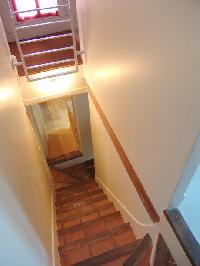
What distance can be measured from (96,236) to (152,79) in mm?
2033

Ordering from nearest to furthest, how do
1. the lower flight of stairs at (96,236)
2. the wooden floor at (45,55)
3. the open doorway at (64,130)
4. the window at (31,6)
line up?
the lower flight of stairs at (96,236)
the wooden floor at (45,55)
the window at (31,6)
the open doorway at (64,130)

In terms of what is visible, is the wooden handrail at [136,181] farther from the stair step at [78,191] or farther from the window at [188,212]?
the stair step at [78,191]

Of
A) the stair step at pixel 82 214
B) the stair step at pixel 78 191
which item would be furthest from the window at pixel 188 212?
the stair step at pixel 78 191

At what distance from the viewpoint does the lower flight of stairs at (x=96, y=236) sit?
103 inches

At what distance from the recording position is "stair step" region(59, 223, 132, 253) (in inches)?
119

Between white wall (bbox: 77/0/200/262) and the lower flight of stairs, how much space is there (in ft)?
2.24

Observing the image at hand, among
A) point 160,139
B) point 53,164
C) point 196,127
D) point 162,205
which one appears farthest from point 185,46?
point 53,164

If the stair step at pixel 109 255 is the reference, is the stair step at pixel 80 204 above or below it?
below

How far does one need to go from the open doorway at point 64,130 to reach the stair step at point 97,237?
271 centimetres

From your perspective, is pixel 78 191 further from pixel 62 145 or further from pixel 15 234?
pixel 15 234

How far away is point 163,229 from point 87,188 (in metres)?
3.62

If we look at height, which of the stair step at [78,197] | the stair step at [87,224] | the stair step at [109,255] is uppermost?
the stair step at [109,255]

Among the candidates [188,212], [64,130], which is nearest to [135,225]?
[188,212]

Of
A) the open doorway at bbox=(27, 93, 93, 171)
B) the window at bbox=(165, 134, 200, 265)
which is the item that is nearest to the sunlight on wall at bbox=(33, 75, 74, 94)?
the open doorway at bbox=(27, 93, 93, 171)
